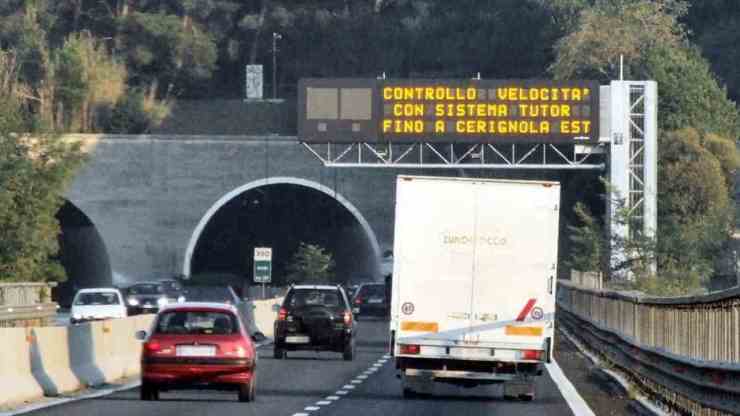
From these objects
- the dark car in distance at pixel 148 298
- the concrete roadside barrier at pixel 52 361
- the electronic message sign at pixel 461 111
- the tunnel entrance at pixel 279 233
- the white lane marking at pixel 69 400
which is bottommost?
the white lane marking at pixel 69 400

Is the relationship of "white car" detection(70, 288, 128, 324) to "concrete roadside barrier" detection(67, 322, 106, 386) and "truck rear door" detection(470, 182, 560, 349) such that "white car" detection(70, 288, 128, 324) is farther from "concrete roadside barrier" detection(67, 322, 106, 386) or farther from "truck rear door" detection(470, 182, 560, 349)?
"truck rear door" detection(470, 182, 560, 349)

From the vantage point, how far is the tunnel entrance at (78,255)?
300 ft

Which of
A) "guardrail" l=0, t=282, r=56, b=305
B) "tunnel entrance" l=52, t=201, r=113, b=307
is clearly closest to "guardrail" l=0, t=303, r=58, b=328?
"guardrail" l=0, t=282, r=56, b=305

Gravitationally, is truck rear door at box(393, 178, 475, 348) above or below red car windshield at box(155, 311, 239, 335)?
above

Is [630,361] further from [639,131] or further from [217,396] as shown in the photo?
[639,131]

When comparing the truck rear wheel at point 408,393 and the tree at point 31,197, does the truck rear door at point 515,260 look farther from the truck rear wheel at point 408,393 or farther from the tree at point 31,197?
the tree at point 31,197

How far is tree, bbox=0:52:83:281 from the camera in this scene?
78.6 metres

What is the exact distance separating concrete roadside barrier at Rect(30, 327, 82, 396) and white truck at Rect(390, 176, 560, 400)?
491 centimetres

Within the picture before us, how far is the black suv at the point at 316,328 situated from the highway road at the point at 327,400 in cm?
330

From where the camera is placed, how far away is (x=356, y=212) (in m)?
83.2

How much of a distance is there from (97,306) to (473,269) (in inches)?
1185

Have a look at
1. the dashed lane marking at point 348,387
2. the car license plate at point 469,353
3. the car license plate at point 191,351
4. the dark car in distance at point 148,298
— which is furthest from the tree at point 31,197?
the car license plate at point 191,351

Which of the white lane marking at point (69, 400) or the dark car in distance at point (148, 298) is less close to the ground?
the dark car in distance at point (148, 298)

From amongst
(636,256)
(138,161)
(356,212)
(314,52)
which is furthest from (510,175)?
(314,52)
